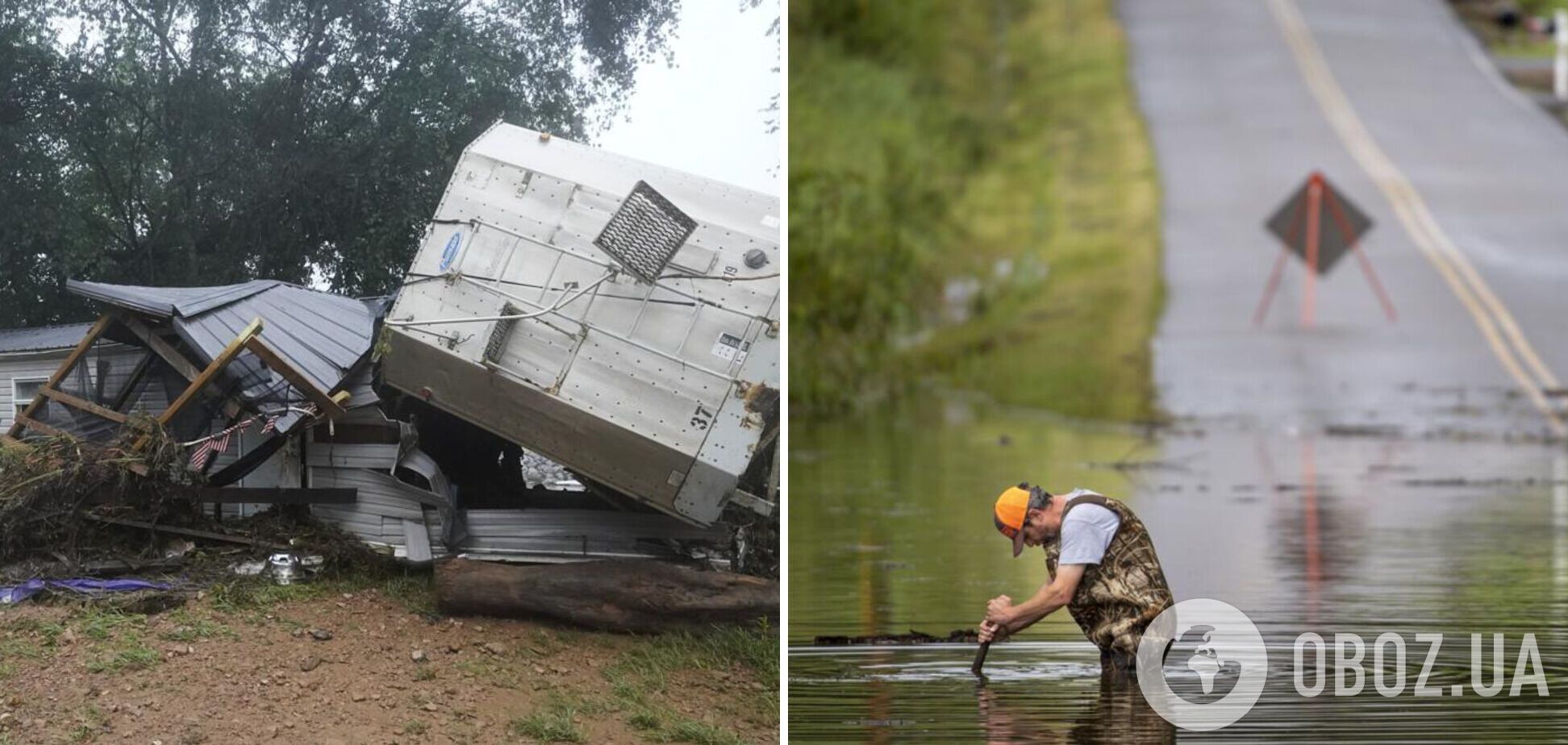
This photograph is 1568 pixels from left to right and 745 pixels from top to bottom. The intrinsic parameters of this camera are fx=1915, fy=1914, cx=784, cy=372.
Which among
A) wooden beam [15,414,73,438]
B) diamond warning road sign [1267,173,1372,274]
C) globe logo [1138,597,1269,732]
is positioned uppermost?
diamond warning road sign [1267,173,1372,274]

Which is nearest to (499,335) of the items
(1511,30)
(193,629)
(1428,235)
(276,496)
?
(276,496)

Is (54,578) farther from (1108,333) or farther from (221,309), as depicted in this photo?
(1108,333)

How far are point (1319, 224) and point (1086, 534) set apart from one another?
14.8m

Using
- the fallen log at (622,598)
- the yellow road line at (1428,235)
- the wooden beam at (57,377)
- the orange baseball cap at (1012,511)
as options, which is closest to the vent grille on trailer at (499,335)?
the fallen log at (622,598)

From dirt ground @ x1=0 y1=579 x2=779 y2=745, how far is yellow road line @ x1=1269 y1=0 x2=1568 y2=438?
38.4 feet

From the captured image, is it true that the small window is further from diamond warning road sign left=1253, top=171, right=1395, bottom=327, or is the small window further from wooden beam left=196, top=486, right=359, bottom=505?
diamond warning road sign left=1253, top=171, right=1395, bottom=327

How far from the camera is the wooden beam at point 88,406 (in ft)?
24.5

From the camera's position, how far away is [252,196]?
7.69m

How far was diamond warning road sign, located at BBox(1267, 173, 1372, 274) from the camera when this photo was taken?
20359mm

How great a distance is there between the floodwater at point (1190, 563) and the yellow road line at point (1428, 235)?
8.70 ft

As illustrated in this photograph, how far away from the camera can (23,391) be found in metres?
Answer: 7.55

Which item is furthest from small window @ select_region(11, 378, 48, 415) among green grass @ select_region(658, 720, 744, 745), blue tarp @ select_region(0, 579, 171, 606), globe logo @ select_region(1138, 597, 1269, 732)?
globe logo @ select_region(1138, 597, 1269, 732)

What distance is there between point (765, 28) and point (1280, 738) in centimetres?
326

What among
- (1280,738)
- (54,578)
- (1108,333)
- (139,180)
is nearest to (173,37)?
(139,180)
